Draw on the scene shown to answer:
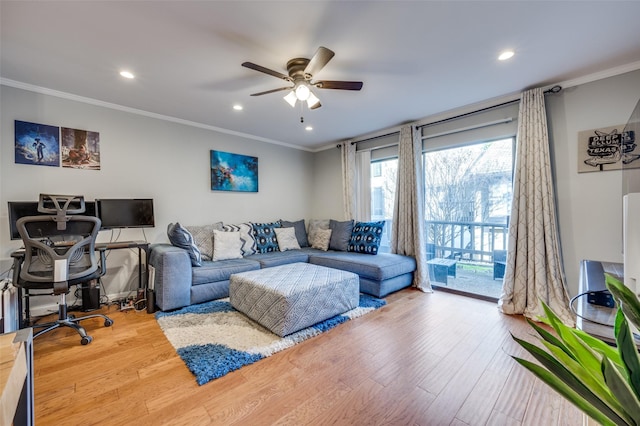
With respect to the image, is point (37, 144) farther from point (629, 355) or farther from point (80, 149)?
point (629, 355)

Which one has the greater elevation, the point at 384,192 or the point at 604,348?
the point at 384,192

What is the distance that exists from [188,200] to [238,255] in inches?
42.5

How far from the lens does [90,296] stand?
2805mm

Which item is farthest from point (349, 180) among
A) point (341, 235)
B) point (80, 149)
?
point (80, 149)

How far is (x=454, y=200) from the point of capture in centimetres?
359

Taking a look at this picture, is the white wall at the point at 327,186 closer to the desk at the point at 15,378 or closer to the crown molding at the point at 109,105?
the crown molding at the point at 109,105

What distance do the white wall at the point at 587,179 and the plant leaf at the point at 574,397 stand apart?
2.85 meters

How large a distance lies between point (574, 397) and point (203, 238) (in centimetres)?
374

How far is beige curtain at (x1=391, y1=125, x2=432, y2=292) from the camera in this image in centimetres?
362

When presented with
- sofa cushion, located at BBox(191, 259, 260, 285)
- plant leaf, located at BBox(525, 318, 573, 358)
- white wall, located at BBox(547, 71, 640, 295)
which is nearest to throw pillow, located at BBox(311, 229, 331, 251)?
sofa cushion, located at BBox(191, 259, 260, 285)

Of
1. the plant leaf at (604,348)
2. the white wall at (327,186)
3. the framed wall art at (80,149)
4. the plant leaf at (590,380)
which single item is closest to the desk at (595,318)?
the plant leaf at (604,348)

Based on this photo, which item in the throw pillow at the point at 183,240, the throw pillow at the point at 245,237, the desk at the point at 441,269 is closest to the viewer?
the throw pillow at the point at 183,240

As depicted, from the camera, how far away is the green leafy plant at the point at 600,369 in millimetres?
431

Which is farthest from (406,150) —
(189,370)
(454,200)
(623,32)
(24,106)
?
(24,106)
